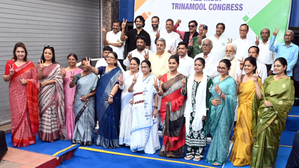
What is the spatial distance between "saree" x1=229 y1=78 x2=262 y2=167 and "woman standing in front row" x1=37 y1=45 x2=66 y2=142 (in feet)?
9.75

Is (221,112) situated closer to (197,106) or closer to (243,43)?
(197,106)

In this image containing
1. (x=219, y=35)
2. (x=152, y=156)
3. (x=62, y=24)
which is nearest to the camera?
(x=152, y=156)

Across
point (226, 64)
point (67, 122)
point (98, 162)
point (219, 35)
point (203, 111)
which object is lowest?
point (98, 162)

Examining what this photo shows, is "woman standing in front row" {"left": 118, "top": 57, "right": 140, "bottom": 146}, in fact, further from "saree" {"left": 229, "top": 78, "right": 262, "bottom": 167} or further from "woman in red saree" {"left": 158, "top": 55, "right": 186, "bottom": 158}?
"saree" {"left": 229, "top": 78, "right": 262, "bottom": 167}

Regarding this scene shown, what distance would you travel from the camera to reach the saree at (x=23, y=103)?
444 centimetres

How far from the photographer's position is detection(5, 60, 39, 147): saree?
175 inches

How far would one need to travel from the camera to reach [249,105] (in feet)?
12.5

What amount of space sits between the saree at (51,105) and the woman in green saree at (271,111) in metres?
3.16

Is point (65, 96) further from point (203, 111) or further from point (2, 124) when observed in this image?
point (203, 111)

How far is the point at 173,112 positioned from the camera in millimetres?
4121

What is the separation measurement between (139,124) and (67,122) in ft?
4.49

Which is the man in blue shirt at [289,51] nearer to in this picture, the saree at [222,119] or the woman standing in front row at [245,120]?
the woman standing in front row at [245,120]

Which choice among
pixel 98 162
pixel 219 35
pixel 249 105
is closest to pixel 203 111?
pixel 249 105

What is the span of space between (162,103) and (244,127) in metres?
1.25
